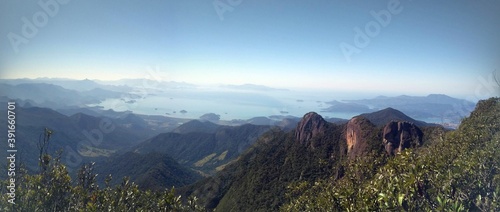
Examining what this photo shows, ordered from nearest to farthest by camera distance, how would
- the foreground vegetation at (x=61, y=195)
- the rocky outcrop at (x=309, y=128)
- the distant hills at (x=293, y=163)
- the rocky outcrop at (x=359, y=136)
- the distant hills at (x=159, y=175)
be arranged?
the foreground vegetation at (x=61, y=195)
the rocky outcrop at (x=359, y=136)
the distant hills at (x=293, y=163)
the rocky outcrop at (x=309, y=128)
the distant hills at (x=159, y=175)

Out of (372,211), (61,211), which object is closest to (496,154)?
(372,211)

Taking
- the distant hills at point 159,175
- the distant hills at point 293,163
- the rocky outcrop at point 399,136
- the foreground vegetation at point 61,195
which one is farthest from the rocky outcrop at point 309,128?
the foreground vegetation at point 61,195

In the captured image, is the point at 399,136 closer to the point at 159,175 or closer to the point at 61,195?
the point at 61,195

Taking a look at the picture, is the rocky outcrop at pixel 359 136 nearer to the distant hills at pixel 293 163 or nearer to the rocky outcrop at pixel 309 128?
the distant hills at pixel 293 163

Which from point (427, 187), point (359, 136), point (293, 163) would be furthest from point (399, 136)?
point (427, 187)

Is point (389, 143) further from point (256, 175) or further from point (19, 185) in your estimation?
point (19, 185)
